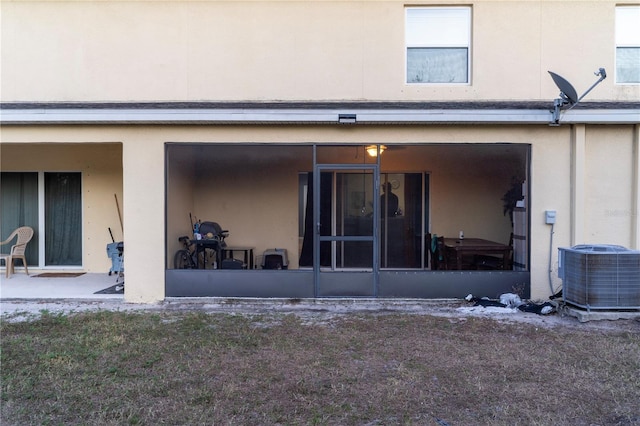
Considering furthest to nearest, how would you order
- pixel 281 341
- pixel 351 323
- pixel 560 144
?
pixel 560 144
pixel 351 323
pixel 281 341

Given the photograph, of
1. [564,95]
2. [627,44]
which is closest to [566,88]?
[564,95]

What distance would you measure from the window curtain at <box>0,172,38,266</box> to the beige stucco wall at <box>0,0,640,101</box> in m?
3.22

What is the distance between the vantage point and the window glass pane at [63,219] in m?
10.1

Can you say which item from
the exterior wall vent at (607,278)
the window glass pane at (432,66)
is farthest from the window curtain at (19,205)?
the exterior wall vent at (607,278)

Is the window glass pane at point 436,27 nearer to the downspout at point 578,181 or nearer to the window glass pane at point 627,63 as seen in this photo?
the downspout at point 578,181

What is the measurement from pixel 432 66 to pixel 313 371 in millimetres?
5450

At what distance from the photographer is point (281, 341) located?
5.71 meters

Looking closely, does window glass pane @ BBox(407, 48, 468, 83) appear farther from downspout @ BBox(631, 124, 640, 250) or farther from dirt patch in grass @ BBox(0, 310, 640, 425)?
dirt patch in grass @ BBox(0, 310, 640, 425)

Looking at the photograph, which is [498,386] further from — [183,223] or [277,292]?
[183,223]

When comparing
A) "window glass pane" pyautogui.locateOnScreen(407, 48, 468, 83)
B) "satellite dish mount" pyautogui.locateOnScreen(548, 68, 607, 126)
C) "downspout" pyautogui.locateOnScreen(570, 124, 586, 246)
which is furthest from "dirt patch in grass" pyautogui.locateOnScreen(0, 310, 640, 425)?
"window glass pane" pyautogui.locateOnScreen(407, 48, 468, 83)

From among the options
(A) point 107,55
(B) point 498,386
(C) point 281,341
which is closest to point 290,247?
(C) point 281,341

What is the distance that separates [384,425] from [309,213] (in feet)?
19.3

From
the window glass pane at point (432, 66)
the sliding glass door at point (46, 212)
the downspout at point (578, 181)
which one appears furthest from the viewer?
the sliding glass door at point (46, 212)

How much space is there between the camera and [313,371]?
4.71m
